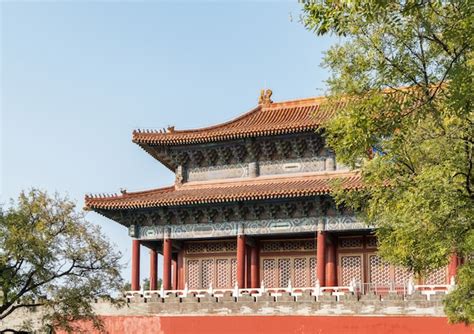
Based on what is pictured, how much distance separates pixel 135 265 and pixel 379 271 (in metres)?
8.73

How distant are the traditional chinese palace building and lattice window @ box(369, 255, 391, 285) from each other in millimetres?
34

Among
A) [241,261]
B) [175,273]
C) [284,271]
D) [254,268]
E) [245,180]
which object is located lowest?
[175,273]

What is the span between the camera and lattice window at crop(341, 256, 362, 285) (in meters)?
27.1

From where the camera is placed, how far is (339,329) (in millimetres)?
22906

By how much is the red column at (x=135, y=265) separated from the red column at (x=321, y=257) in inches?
265

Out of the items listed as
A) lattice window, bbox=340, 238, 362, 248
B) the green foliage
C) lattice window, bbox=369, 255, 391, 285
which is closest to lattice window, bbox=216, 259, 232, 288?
lattice window, bbox=340, 238, 362, 248

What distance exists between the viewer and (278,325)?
78.0ft

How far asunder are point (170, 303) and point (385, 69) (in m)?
15.1

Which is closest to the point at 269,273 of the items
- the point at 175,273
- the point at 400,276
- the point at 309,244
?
the point at 309,244

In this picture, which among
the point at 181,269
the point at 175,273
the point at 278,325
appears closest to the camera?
the point at 278,325

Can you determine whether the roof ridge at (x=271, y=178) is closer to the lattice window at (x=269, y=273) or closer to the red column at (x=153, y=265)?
the red column at (x=153, y=265)

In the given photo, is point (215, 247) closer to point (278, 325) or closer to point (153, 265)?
point (153, 265)

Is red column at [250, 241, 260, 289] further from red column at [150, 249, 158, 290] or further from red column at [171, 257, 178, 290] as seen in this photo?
red column at [150, 249, 158, 290]

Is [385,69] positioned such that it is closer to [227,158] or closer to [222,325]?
[222,325]
